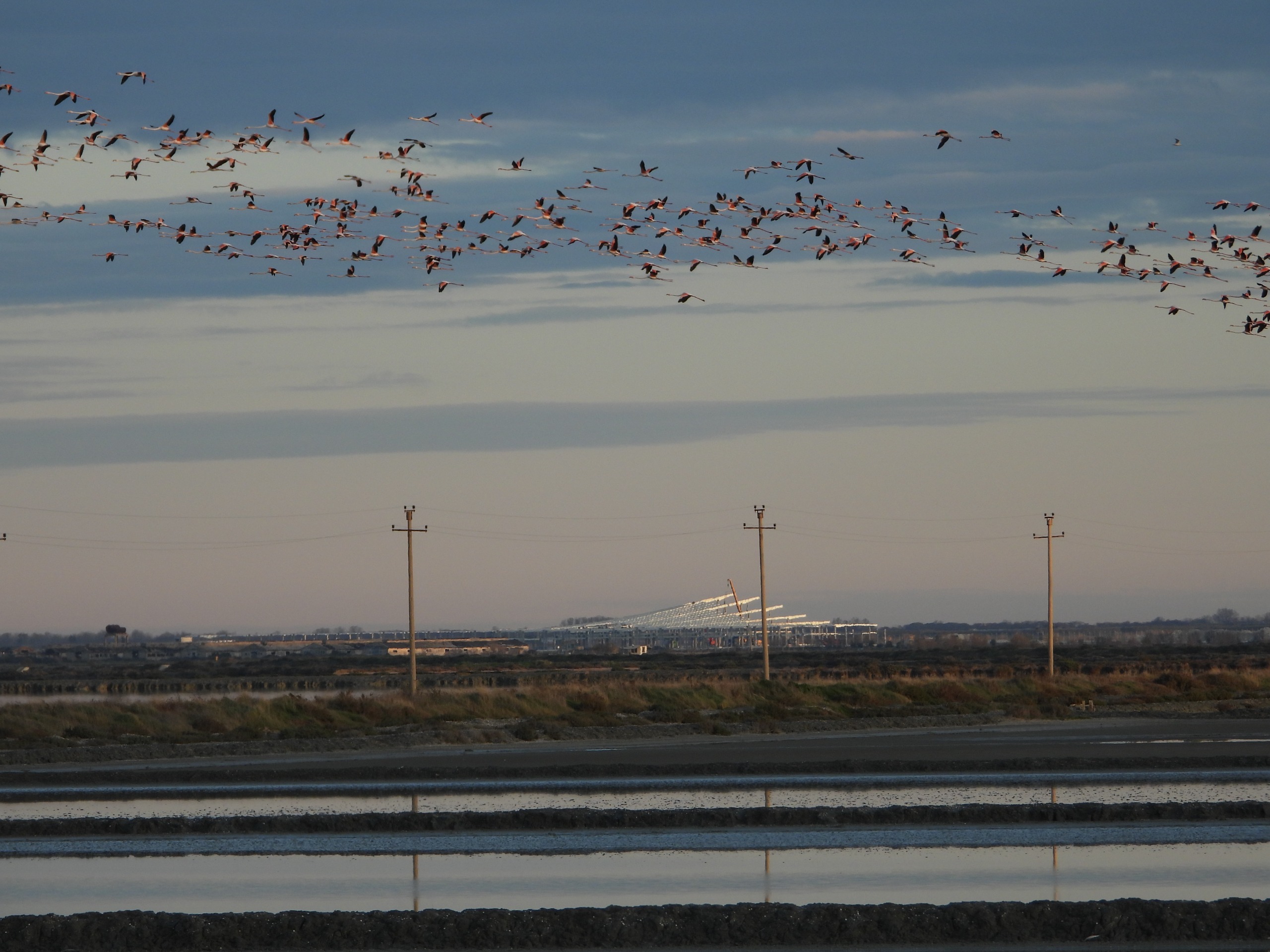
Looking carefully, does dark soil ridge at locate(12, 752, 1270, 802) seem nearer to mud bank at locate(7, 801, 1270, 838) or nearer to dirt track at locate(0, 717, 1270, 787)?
dirt track at locate(0, 717, 1270, 787)

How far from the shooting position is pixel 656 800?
77.4 ft

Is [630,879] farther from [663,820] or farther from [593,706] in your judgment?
[593,706]

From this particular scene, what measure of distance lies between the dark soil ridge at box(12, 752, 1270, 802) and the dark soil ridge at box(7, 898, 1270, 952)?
43.0 feet

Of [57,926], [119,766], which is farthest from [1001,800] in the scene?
[119,766]

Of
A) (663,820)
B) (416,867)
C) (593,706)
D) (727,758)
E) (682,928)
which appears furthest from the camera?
(593,706)

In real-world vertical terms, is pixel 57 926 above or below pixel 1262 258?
below

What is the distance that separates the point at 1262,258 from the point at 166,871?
1604 cm

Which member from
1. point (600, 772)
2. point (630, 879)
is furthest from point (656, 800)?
point (630, 879)

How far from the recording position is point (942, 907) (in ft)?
43.0

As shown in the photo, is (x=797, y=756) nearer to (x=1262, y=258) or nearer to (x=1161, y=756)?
(x=1161, y=756)

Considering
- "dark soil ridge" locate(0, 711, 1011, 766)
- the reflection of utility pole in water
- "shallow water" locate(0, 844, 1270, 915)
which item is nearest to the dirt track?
"dark soil ridge" locate(0, 711, 1011, 766)

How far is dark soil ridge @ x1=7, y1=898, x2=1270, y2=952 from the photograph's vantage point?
1263cm

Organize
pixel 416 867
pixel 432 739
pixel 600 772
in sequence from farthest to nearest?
pixel 432 739
pixel 600 772
pixel 416 867

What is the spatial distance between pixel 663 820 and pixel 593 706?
29.3 meters
